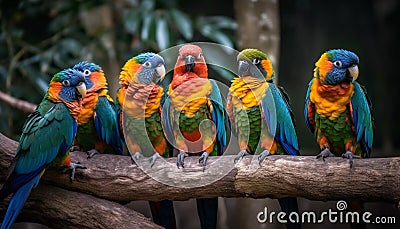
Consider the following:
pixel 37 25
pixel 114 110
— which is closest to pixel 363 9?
pixel 37 25

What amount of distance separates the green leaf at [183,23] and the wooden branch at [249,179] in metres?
1.50

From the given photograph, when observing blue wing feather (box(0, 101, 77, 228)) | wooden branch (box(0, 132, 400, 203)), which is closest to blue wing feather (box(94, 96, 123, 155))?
wooden branch (box(0, 132, 400, 203))

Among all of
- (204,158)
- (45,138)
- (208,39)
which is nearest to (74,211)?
(45,138)

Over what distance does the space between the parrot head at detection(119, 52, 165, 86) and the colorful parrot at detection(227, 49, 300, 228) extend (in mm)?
379

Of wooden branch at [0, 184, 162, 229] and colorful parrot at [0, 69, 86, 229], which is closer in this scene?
colorful parrot at [0, 69, 86, 229]

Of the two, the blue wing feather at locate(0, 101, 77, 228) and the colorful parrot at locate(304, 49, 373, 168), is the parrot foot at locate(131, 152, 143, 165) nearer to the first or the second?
the blue wing feather at locate(0, 101, 77, 228)

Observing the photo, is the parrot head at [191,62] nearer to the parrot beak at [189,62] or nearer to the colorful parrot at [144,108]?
the parrot beak at [189,62]

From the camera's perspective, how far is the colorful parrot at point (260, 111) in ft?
8.79

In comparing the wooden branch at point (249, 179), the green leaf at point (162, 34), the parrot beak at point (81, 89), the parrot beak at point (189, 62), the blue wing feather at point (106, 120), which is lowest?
the wooden branch at point (249, 179)

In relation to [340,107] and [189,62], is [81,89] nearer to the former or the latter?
[189,62]

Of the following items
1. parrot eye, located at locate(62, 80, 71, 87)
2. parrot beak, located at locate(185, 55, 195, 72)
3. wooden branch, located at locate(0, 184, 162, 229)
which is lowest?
wooden branch, located at locate(0, 184, 162, 229)

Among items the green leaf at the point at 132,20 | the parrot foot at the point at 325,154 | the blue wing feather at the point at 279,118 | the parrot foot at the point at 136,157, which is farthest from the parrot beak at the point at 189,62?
the green leaf at the point at 132,20

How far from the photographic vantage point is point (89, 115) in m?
2.96

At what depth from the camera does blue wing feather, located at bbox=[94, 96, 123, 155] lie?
9.60 feet
